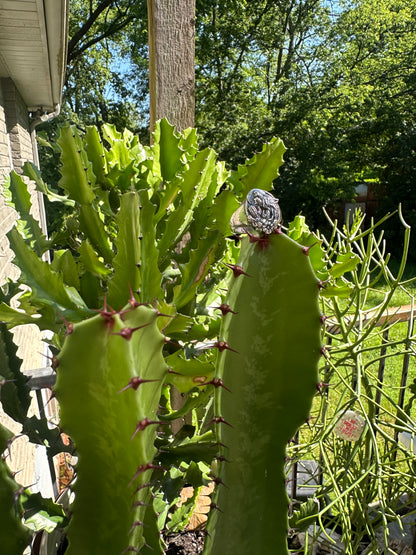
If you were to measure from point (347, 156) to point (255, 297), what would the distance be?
1183 cm

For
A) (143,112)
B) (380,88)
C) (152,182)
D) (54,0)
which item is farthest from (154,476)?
(143,112)

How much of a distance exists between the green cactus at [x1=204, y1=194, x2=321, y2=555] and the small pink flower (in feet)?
1.75

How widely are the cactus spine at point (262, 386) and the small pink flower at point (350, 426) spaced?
536 mm

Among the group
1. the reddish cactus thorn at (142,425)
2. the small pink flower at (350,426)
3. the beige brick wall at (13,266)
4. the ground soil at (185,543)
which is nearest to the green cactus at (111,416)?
the reddish cactus thorn at (142,425)

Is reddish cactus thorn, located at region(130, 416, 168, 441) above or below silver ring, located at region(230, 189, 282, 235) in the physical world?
below

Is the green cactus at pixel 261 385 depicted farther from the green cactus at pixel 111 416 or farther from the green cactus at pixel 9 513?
the green cactus at pixel 9 513

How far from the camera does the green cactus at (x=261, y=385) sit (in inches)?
30.6

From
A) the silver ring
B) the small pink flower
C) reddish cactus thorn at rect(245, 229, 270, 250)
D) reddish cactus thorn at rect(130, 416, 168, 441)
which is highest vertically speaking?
the silver ring

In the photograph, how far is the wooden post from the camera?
69.0 inches

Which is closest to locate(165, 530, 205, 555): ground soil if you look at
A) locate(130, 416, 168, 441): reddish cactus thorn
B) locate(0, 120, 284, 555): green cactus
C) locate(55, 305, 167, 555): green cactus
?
locate(0, 120, 284, 555): green cactus

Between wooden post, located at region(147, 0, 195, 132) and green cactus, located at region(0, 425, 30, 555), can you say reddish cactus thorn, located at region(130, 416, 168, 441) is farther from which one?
wooden post, located at region(147, 0, 195, 132)

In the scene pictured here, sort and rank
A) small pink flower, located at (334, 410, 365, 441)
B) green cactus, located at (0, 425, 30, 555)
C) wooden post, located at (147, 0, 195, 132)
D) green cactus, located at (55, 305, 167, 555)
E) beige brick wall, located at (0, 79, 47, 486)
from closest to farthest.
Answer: green cactus, located at (55, 305, 167, 555) < green cactus, located at (0, 425, 30, 555) < small pink flower, located at (334, 410, 365, 441) < wooden post, located at (147, 0, 195, 132) < beige brick wall, located at (0, 79, 47, 486)

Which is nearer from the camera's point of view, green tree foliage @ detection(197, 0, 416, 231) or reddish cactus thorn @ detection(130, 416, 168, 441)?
reddish cactus thorn @ detection(130, 416, 168, 441)

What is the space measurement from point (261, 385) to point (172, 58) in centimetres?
146
